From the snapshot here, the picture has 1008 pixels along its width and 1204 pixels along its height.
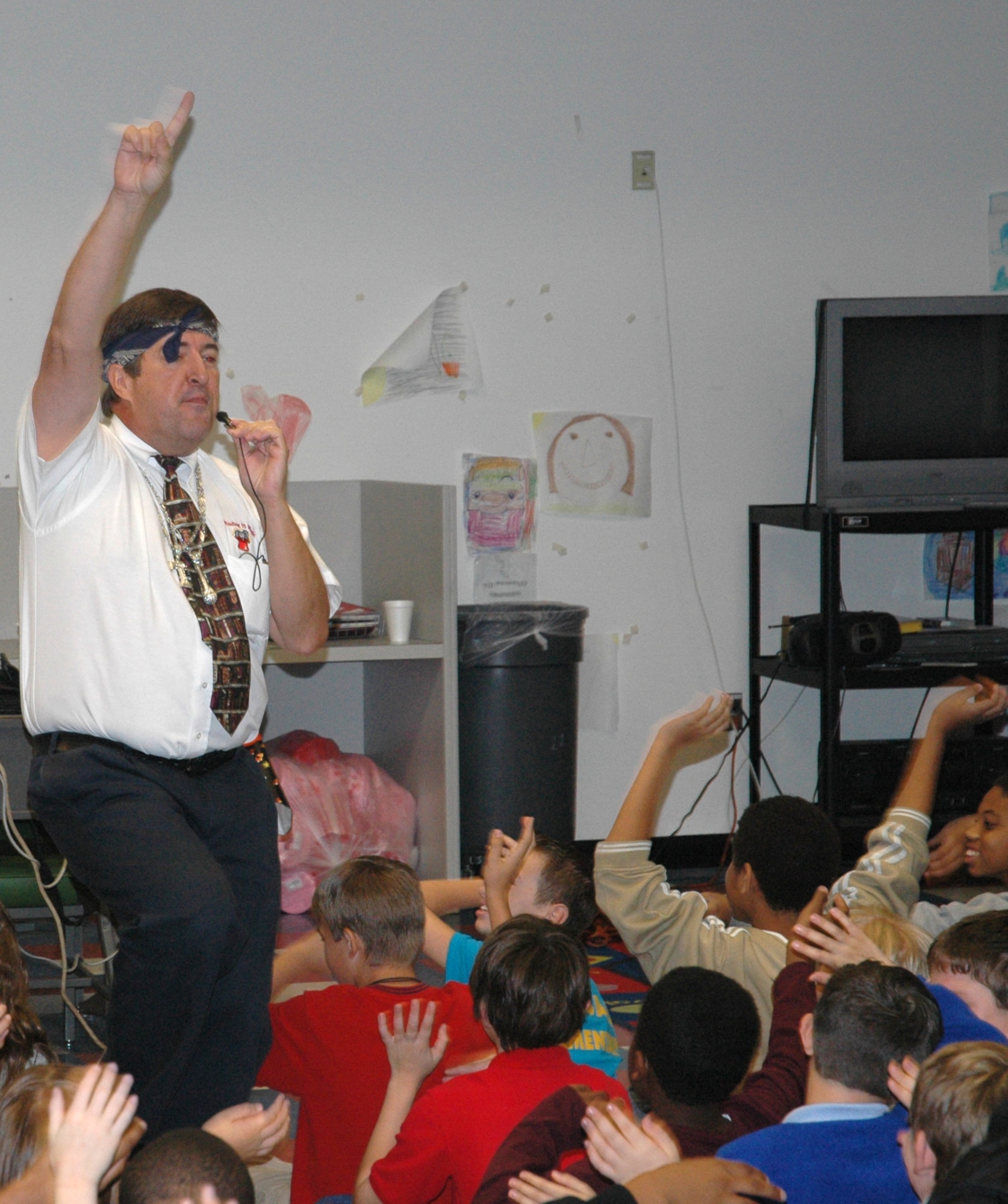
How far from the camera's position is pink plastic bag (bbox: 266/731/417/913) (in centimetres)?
399

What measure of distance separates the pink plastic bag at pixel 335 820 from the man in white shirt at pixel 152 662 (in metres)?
1.76

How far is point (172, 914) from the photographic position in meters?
1.91

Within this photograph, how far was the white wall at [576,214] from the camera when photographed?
4.19 metres

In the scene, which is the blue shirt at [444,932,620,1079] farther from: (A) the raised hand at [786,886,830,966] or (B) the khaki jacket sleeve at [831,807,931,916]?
(B) the khaki jacket sleeve at [831,807,931,916]

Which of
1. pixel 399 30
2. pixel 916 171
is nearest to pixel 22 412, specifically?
pixel 399 30

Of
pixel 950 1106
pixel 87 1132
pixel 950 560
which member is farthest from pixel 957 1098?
pixel 950 560

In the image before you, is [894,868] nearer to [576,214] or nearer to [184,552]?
[184,552]

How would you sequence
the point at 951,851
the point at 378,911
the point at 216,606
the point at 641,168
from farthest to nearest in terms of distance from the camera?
the point at 641,168, the point at 951,851, the point at 216,606, the point at 378,911

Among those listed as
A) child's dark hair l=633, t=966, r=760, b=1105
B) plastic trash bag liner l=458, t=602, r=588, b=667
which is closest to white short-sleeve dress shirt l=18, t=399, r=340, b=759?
child's dark hair l=633, t=966, r=760, b=1105

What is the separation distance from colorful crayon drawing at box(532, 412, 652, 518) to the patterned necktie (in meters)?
2.41

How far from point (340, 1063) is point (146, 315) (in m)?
1.17

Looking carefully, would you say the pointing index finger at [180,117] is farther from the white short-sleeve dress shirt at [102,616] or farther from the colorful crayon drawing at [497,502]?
the colorful crayon drawing at [497,502]

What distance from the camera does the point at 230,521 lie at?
90.4 inches

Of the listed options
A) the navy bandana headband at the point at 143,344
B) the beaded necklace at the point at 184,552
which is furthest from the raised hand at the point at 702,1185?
the navy bandana headband at the point at 143,344
